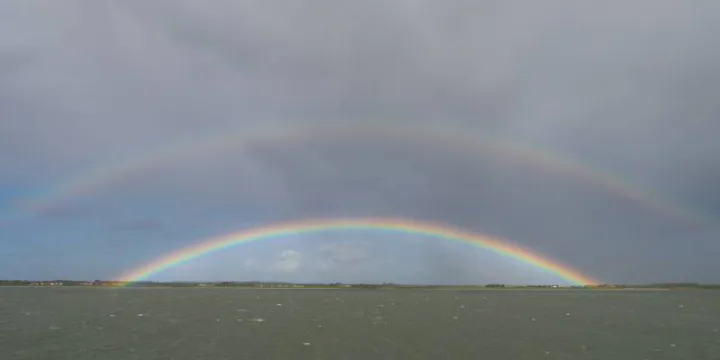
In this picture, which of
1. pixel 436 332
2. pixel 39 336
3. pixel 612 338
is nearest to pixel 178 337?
pixel 39 336

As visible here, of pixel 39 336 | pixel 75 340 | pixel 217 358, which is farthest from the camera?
pixel 39 336

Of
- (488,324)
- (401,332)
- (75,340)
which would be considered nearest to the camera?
(75,340)

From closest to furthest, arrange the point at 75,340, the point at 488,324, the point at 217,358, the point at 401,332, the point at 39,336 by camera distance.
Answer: the point at 217,358
the point at 75,340
the point at 39,336
the point at 401,332
the point at 488,324

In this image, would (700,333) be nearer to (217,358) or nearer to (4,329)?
(217,358)

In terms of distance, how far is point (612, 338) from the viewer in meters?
83.4

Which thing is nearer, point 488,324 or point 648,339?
point 648,339

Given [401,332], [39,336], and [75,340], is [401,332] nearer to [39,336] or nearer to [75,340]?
[75,340]

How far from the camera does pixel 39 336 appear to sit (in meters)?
80.1

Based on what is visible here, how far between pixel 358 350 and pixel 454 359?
1244cm

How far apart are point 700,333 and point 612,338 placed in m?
22.1

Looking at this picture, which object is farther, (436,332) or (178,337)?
(436,332)

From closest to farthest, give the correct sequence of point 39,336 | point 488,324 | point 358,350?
point 358,350, point 39,336, point 488,324

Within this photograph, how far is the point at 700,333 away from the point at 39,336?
105586mm

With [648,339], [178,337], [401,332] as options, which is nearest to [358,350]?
[401,332]
